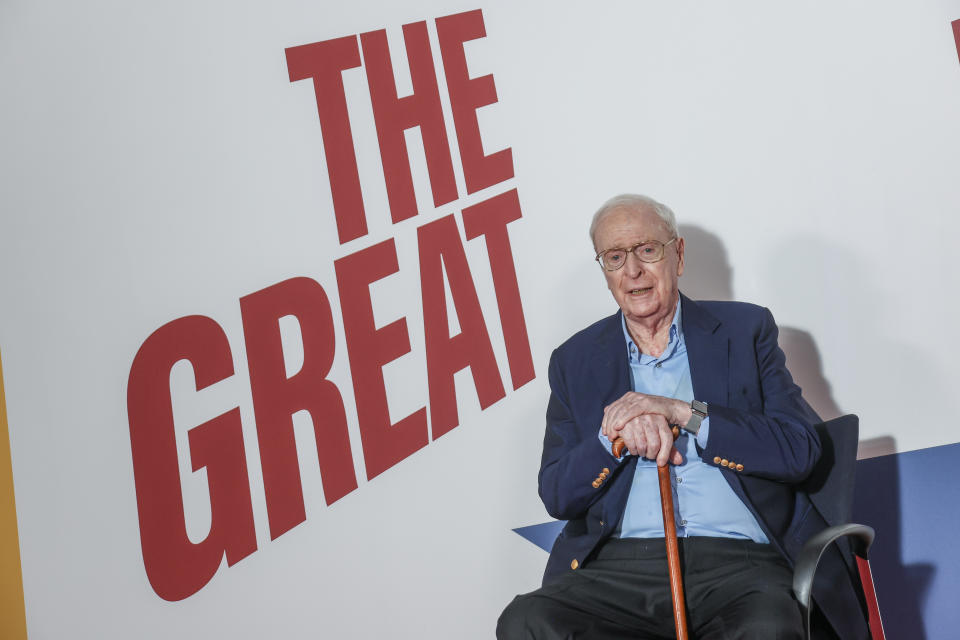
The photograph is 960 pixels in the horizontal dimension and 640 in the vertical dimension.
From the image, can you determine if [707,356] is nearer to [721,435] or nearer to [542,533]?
[721,435]

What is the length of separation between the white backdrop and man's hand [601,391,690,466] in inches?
35.9

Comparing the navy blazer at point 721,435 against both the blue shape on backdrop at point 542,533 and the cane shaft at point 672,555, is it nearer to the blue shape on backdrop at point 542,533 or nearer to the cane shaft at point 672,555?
the cane shaft at point 672,555

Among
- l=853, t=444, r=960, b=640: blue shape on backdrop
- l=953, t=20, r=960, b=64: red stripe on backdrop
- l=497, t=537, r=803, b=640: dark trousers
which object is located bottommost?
l=853, t=444, r=960, b=640: blue shape on backdrop

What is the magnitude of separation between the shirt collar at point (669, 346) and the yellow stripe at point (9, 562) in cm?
208

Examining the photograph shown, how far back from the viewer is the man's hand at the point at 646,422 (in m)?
2.02

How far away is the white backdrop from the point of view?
2.81m

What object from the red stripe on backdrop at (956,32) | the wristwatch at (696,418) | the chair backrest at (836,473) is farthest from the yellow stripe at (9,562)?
the red stripe on backdrop at (956,32)

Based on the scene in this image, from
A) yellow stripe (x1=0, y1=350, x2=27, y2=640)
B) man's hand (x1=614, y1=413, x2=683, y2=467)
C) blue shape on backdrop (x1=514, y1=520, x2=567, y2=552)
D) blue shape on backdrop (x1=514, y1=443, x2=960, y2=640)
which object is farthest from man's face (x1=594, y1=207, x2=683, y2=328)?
yellow stripe (x1=0, y1=350, x2=27, y2=640)

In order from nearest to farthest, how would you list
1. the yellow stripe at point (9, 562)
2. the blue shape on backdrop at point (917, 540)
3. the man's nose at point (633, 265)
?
the man's nose at point (633, 265) < the blue shape on backdrop at point (917, 540) < the yellow stripe at point (9, 562)

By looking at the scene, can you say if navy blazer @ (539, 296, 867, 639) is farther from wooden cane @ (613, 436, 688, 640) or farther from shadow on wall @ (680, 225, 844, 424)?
shadow on wall @ (680, 225, 844, 424)

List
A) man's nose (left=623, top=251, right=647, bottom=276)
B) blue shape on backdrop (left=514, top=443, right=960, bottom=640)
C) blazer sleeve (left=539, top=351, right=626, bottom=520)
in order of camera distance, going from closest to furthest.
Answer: blazer sleeve (left=539, top=351, right=626, bottom=520) < man's nose (left=623, top=251, right=647, bottom=276) < blue shape on backdrop (left=514, top=443, right=960, bottom=640)

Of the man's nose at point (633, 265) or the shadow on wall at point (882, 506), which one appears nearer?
the man's nose at point (633, 265)

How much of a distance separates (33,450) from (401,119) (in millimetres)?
1674

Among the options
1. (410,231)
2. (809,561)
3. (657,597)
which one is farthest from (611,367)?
(410,231)
